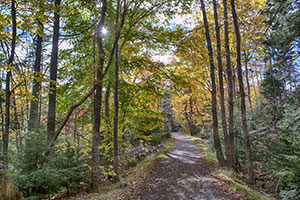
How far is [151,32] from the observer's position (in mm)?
7695

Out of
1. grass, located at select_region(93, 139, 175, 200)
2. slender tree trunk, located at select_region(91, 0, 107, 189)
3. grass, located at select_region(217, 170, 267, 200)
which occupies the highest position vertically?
slender tree trunk, located at select_region(91, 0, 107, 189)

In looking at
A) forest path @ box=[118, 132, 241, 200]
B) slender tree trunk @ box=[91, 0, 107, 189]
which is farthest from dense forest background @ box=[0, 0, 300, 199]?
forest path @ box=[118, 132, 241, 200]

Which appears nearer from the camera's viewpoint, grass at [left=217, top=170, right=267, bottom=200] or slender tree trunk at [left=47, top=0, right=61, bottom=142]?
grass at [left=217, top=170, right=267, bottom=200]

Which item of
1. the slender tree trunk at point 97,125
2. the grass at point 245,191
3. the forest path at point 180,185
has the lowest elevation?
the forest path at point 180,185

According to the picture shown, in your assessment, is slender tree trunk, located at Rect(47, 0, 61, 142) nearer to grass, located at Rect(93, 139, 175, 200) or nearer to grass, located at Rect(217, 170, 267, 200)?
grass, located at Rect(93, 139, 175, 200)

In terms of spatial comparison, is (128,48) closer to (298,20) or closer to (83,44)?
(83,44)

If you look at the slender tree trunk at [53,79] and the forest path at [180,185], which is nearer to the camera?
the forest path at [180,185]

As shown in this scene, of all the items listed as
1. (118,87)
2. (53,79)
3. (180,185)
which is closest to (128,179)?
(180,185)

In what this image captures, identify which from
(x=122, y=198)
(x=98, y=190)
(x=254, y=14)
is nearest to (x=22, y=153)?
(x=98, y=190)

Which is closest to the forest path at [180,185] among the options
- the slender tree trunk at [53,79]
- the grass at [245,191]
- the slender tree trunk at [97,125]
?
the grass at [245,191]

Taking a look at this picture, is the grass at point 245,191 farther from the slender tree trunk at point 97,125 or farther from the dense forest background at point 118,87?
the slender tree trunk at point 97,125

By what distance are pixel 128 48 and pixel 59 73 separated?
3548 millimetres

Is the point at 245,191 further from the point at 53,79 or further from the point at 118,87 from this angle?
the point at 53,79

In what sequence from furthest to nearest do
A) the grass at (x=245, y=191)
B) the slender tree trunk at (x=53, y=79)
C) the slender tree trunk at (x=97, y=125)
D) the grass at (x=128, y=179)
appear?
the slender tree trunk at (x=53, y=79) → the slender tree trunk at (x=97, y=125) → the grass at (x=128, y=179) → the grass at (x=245, y=191)
